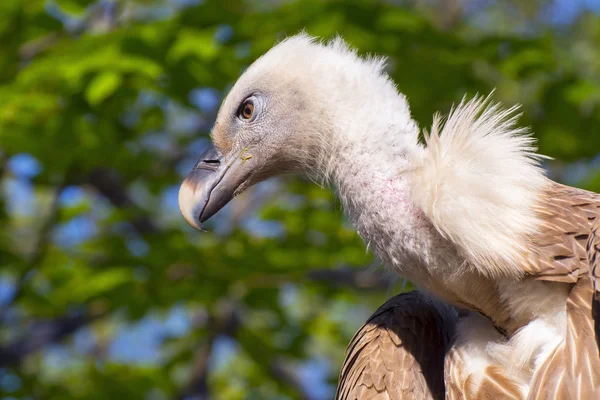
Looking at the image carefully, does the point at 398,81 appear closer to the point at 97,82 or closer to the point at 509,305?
the point at 97,82

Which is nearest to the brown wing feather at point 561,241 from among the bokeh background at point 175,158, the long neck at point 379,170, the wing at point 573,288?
the wing at point 573,288

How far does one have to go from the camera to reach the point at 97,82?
12.7 feet

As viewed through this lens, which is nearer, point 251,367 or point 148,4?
point 148,4

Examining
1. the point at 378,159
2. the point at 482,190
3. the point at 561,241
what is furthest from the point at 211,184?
the point at 561,241

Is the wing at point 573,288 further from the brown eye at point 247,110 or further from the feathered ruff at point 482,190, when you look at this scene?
the brown eye at point 247,110

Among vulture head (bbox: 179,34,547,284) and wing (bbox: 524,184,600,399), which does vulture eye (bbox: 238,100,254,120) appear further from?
wing (bbox: 524,184,600,399)

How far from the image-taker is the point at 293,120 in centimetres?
284

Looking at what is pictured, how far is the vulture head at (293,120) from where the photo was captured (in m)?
2.65

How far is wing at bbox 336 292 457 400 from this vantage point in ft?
8.73

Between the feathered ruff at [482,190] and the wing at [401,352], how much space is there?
0.48 meters

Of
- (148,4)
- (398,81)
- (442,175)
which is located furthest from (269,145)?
(148,4)

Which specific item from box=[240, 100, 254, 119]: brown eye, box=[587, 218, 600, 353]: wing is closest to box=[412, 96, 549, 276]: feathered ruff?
box=[587, 218, 600, 353]: wing

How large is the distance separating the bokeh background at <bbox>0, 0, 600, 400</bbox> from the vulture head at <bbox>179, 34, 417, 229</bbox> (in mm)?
771

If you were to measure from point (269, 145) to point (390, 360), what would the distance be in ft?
2.65
